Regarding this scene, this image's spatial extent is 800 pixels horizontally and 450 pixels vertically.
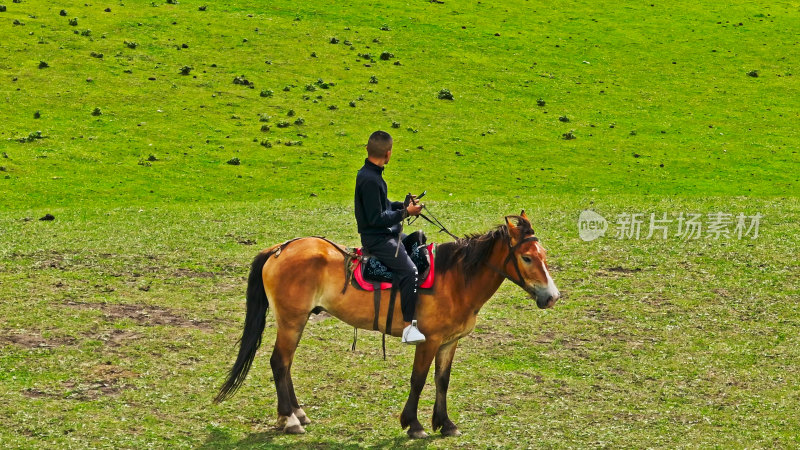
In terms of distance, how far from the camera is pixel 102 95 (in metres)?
55.3

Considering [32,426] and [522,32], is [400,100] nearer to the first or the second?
[522,32]

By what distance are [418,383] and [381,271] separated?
1.93 meters

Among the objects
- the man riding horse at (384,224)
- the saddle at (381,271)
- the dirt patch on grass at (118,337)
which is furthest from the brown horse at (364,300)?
the dirt patch on grass at (118,337)

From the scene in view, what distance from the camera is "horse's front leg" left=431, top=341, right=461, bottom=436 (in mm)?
15047

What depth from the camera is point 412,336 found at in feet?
46.9

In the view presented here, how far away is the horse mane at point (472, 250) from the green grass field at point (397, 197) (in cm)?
281

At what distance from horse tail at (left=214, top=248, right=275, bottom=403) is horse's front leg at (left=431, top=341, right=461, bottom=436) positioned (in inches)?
121

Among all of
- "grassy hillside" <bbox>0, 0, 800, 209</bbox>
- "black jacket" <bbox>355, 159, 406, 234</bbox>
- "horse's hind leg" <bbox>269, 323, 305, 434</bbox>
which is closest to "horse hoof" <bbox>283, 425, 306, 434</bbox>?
"horse's hind leg" <bbox>269, 323, 305, 434</bbox>

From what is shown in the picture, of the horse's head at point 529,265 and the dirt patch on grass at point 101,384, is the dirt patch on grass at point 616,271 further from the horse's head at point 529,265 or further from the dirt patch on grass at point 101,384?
the dirt patch on grass at point 101,384

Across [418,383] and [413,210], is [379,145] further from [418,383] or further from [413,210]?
[418,383]

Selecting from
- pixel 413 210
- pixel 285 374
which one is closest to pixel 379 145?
pixel 413 210

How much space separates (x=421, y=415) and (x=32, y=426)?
6436 mm

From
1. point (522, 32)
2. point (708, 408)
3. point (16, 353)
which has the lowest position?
point (16, 353)

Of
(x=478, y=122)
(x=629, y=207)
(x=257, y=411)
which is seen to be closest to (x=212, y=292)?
(x=257, y=411)
